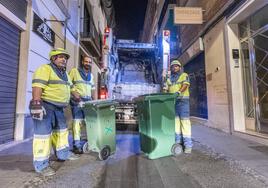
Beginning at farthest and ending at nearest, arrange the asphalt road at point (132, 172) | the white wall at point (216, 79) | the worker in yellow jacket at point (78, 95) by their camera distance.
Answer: the white wall at point (216, 79)
the worker in yellow jacket at point (78, 95)
the asphalt road at point (132, 172)

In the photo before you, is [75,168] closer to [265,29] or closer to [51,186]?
[51,186]

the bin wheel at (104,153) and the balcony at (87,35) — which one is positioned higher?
the balcony at (87,35)

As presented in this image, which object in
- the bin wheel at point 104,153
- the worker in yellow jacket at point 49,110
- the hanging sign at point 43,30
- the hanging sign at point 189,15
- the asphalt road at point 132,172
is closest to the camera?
the asphalt road at point 132,172

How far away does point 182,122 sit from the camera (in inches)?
157

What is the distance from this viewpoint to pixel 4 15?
3.96 meters

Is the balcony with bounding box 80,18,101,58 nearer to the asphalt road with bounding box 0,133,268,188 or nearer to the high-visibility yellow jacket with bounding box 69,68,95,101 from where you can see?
the high-visibility yellow jacket with bounding box 69,68,95,101

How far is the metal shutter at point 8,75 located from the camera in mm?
4023

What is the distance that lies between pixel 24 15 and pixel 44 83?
9.07ft

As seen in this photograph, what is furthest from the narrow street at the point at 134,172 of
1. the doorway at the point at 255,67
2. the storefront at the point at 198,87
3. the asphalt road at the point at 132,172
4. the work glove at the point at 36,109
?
the storefront at the point at 198,87

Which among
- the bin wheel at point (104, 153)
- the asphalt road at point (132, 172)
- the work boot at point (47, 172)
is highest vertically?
the bin wheel at point (104, 153)

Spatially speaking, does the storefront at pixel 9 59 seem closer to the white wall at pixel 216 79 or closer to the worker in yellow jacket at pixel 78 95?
the worker in yellow jacket at pixel 78 95

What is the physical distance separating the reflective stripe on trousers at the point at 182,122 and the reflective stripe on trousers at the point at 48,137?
206 centimetres

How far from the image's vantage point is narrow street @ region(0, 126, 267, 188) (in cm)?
249

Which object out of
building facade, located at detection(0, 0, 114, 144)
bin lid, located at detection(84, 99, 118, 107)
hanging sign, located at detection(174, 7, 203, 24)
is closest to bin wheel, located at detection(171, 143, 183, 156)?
bin lid, located at detection(84, 99, 118, 107)
